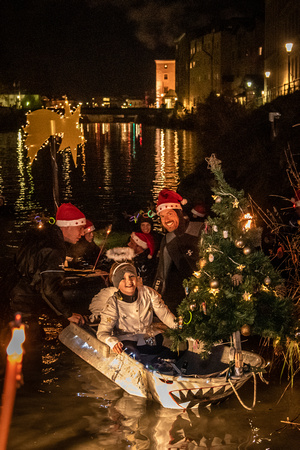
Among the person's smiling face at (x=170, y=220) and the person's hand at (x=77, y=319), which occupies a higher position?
the person's smiling face at (x=170, y=220)

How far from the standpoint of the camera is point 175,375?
648 cm

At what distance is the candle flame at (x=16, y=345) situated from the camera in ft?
27.5

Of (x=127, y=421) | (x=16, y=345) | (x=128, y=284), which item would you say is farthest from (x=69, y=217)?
(x=127, y=421)

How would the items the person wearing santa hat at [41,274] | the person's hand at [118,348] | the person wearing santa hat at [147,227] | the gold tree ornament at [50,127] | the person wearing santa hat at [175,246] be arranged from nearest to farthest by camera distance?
the person's hand at [118,348]
the person wearing santa hat at [41,274]
the person wearing santa hat at [175,246]
the person wearing santa hat at [147,227]
the gold tree ornament at [50,127]

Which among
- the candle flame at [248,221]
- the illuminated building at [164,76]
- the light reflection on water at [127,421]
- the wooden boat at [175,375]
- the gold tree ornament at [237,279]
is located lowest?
the light reflection on water at [127,421]

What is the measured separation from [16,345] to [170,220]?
2.69 metres

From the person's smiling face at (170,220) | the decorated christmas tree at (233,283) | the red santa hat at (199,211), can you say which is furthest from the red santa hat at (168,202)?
the decorated christmas tree at (233,283)

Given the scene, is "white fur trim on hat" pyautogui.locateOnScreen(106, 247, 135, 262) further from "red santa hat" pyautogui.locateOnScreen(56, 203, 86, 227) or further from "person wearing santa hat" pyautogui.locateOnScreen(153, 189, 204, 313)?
"red santa hat" pyautogui.locateOnScreen(56, 203, 86, 227)

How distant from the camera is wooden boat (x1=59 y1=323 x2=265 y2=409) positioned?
20.4 ft

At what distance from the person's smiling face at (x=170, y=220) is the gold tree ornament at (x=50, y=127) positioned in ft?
10.4

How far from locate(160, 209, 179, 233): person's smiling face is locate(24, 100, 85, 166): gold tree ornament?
10.4 feet

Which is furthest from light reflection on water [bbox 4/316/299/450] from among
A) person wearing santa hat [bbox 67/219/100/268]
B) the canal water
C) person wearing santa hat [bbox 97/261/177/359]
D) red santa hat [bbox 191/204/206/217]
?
red santa hat [bbox 191/204/206/217]

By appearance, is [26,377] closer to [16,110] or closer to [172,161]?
[172,161]

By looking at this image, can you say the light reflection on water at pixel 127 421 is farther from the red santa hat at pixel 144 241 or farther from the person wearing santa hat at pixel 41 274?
the red santa hat at pixel 144 241
